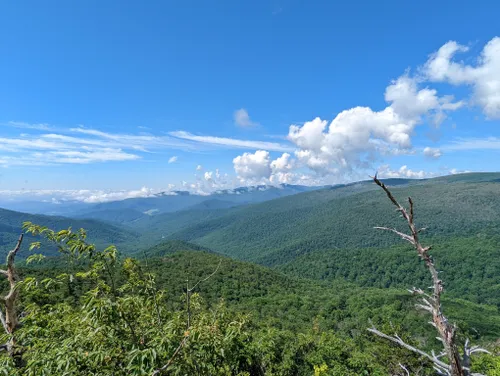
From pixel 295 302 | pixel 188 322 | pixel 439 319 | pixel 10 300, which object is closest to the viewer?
pixel 439 319

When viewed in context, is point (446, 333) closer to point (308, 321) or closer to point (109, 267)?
point (109, 267)

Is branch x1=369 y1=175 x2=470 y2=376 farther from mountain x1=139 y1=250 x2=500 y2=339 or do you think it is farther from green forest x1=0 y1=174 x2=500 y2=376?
mountain x1=139 y1=250 x2=500 y2=339

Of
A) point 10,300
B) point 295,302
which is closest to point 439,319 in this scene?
point 10,300

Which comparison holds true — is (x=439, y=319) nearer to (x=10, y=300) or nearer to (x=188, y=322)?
(x=188, y=322)

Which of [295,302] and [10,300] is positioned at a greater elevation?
[10,300]

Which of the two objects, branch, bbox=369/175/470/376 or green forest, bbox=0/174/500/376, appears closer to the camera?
branch, bbox=369/175/470/376

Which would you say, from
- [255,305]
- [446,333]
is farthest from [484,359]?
[255,305]

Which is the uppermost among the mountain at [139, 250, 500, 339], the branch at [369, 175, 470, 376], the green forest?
the branch at [369, 175, 470, 376]

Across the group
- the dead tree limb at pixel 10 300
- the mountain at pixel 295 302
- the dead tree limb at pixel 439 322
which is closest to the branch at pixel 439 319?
the dead tree limb at pixel 439 322

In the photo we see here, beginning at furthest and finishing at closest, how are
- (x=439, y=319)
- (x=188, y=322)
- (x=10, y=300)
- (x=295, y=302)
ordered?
(x=295, y=302)
(x=10, y=300)
(x=188, y=322)
(x=439, y=319)


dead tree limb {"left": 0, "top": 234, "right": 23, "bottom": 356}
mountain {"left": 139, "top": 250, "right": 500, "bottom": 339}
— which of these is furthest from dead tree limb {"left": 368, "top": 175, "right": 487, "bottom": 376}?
mountain {"left": 139, "top": 250, "right": 500, "bottom": 339}

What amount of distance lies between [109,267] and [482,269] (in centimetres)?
18812

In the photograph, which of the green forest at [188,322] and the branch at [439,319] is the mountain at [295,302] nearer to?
the green forest at [188,322]

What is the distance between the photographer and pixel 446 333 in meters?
2.84
